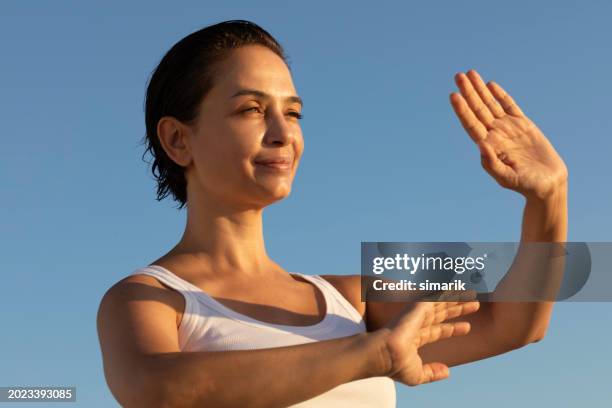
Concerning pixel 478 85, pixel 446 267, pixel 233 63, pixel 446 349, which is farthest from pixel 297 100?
pixel 446 349

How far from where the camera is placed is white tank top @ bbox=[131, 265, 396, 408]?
14.0 ft

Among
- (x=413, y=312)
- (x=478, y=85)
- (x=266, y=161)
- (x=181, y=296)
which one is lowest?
(x=413, y=312)

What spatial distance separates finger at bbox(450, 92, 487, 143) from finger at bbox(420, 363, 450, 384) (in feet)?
3.99

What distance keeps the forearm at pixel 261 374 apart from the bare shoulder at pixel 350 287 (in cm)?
127

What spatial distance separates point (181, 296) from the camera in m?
4.40

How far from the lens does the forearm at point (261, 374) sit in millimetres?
3672

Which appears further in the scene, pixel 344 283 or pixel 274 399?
pixel 344 283

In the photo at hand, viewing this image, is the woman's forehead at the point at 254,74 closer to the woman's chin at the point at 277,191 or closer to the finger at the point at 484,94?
the woman's chin at the point at 277,191

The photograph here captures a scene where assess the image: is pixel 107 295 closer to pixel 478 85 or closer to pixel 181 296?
pixel 181 296

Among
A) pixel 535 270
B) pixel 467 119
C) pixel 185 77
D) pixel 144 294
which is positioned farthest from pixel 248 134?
pixel 535 270

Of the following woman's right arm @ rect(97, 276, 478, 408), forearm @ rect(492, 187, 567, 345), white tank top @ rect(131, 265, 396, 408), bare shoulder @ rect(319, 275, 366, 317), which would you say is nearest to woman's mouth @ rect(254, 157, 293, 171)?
white tank top @ rect(131, 265, 396, 408)

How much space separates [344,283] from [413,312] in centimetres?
127

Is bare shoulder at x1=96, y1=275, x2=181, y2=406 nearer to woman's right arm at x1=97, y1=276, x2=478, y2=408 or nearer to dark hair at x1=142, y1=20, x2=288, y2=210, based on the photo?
woman's right arm at x1=97, y1=276, x2=478, y2=408

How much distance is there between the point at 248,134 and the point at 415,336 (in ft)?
4.52
